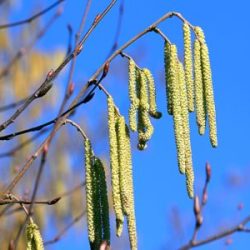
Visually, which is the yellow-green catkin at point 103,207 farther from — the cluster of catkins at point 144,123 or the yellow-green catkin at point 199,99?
the yellow-green catkin at point 199,99

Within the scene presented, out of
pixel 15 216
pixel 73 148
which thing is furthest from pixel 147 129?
pixel 73 148

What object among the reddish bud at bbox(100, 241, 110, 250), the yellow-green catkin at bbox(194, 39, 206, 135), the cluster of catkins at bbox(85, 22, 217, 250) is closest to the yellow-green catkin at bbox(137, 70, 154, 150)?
A: the cluster of catkins at bbox(85, 22, 217, 250)

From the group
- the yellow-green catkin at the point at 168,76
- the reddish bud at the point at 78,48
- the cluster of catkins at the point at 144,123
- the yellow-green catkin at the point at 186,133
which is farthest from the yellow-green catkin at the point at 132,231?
the reddish bud at the point at 78,48

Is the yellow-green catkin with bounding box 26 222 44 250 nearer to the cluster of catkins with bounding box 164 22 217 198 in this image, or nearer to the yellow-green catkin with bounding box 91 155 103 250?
the yellow-green catkin with bounding box 91 155 103 250

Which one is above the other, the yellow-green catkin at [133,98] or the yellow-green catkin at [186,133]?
the yellow-green catkin at [133,98]

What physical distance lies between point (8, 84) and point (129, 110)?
6.15 meters

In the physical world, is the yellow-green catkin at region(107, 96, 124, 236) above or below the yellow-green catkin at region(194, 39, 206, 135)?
below

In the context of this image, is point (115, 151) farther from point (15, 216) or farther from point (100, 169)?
point (15, 216)

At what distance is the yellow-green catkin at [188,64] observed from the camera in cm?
176

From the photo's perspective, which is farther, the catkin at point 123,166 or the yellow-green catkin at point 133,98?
the yellow-green catkin at point 133,98

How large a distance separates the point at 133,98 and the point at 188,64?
12 cm

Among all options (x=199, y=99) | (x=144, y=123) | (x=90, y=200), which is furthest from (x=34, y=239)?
(x=199, y=99)

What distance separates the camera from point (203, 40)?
1.85 m

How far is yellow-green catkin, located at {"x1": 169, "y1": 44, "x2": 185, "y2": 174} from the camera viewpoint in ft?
5.58
